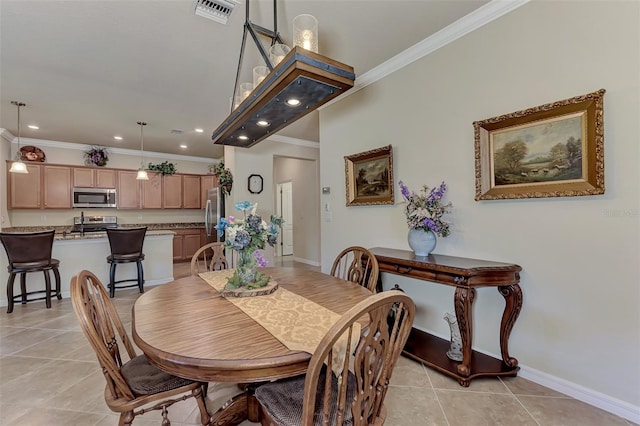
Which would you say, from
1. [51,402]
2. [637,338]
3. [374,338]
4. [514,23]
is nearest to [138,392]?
[374,338]

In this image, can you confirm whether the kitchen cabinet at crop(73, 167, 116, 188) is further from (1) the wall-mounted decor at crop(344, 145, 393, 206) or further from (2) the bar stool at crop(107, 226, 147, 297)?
(1) the wall-mounted decor at crop(344, 145, 393, 206)

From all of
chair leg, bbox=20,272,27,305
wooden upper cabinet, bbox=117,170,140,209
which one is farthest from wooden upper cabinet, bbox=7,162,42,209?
chair leg, bbox=20,272,27,305

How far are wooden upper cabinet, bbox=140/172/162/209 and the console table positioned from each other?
246 inches

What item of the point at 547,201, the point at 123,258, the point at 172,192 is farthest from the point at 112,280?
the point at 547,201

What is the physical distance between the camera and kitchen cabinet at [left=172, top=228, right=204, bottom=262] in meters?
6.79

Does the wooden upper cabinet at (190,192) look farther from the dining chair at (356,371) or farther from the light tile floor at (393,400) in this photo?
the dining chair at (356,371)

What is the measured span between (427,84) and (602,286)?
6.57ft

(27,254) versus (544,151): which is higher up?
(544,151)

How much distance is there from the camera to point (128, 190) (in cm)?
641

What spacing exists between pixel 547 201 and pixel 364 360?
5.88ft

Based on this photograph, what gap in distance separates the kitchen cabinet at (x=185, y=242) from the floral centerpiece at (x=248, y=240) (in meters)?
5.71

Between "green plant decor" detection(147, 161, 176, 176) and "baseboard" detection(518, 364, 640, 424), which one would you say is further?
"green plant decor" detection(147, 161, 176, 176)

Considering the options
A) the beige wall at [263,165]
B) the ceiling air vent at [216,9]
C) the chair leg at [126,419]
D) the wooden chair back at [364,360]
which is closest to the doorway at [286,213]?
the beige wall at [263,165]

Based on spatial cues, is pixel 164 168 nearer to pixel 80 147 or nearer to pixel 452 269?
pixel 80 147
